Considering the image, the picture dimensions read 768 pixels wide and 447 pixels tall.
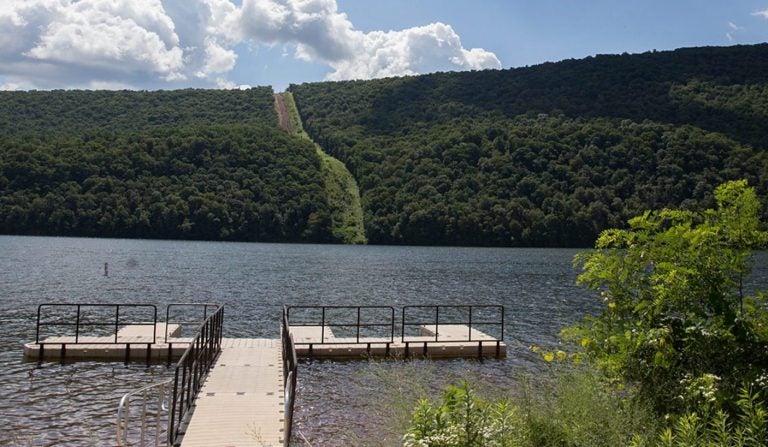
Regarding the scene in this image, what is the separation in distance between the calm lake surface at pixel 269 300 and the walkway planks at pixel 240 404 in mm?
972

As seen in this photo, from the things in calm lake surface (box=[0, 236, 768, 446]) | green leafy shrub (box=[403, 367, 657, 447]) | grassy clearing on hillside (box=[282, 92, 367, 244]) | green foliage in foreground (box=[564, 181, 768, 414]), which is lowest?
calm lake surface (box=[0, 236, 768, 446])

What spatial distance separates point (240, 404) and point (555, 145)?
123829 millimetres

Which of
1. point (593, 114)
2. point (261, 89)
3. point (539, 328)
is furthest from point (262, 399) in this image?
point (261, 89)

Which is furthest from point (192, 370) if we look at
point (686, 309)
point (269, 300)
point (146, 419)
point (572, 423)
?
point (269, 300)

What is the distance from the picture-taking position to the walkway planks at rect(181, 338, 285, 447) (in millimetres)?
10460

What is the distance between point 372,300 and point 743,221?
115 feet

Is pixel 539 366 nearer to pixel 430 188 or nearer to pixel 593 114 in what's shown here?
pixel 430 188

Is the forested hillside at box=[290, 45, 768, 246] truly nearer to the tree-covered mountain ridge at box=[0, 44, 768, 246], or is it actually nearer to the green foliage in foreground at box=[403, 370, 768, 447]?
the tree-covered mountain ridge at box=[0, 44, 768, 246]

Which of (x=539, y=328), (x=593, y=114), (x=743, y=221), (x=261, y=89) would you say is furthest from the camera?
(x=261, y=89)

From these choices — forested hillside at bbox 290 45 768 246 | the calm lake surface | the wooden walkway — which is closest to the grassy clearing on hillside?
forested hillside at bbox 290 45 768 246

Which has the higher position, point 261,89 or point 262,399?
point 261,89

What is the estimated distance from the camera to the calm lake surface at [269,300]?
13.8 meters

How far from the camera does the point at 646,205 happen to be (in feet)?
348

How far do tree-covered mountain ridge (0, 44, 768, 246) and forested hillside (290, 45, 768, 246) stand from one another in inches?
13.4
